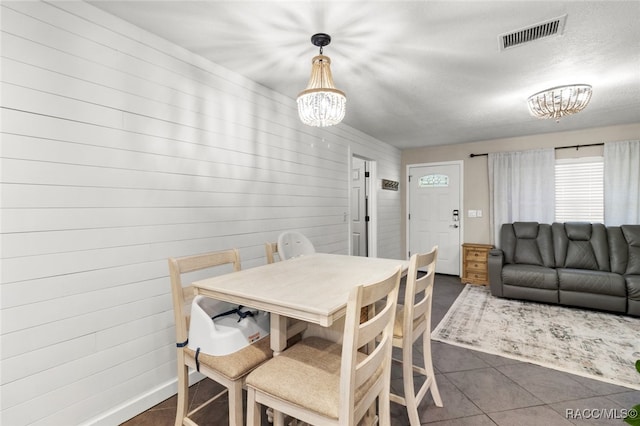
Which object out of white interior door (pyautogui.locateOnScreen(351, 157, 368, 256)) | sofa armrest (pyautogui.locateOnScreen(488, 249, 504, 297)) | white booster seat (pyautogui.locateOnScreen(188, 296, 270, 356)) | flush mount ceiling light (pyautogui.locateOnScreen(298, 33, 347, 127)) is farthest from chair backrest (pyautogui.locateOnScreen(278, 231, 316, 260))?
sofa armrest (pyautogui.locateOnScreen(488, 249, 504, 297))

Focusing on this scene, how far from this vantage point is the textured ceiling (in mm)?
1712

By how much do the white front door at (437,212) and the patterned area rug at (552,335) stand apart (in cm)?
167

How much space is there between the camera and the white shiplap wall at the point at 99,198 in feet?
4.68

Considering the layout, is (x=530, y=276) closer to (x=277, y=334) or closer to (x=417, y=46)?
(x=417, y=46)

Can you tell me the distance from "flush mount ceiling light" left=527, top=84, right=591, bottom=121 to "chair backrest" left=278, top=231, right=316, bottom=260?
2.57m

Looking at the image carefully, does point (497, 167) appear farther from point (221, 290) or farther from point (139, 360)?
point (139, 360)

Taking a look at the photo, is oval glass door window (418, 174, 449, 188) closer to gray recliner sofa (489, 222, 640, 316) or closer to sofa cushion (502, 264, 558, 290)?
gray recliner sofa (489, 222, 640, 316)

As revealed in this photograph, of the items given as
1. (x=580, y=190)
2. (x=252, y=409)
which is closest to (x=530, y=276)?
(x=580, y=190)

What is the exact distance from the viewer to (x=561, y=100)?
2.65 m

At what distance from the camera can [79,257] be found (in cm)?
162

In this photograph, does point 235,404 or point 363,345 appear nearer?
point 363,345

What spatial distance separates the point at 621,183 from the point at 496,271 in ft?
6.96

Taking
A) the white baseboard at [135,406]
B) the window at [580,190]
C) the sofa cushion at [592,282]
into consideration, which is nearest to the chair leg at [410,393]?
the white baseboard at [135,406]

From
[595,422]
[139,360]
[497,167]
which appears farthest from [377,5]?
[497,167]
